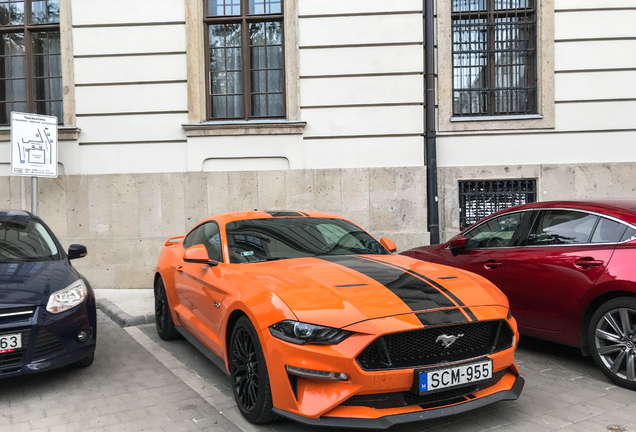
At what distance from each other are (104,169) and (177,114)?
1650 millimetres

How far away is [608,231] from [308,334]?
2.83 metres

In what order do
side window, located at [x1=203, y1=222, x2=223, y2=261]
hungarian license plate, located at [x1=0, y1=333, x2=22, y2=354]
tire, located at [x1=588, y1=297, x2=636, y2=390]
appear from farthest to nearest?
side window, located at [x1=203, y1=222, x2=223, y2=261]
tire, located at [x1=588, y1=297, x2=636, y2=390]
hungarian license plate, located at [x1=0, y1=333, x2=22, y2=354]

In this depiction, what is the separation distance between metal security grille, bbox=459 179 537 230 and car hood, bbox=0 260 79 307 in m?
6.78

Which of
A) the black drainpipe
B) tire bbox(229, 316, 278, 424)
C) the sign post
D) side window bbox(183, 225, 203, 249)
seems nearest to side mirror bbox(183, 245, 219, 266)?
side window bbox(183, 225, 203, 249)

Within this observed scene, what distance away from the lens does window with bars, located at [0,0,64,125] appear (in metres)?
10.0

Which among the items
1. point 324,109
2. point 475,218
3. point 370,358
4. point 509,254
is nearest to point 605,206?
point 509,254

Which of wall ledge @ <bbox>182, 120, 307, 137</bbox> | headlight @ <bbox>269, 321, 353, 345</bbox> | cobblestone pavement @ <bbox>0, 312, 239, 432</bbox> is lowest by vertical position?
cobblestone pavement @ <bbox>0, 312, 239, 432</bbox>

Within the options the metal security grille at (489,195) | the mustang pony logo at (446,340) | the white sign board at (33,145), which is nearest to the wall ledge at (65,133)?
the white sign board at (33,145)

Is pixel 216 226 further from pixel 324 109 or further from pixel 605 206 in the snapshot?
pixel 324 109

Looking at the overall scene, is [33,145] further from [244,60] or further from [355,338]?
[355,338]

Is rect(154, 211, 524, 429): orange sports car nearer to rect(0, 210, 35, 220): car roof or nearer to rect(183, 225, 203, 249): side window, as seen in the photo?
rect(183, 225, 203, 249): side window

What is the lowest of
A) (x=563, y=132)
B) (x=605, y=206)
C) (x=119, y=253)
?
(x=119, y=253)

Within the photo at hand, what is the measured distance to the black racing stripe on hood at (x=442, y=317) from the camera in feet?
10.3

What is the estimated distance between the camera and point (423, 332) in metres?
3.14
